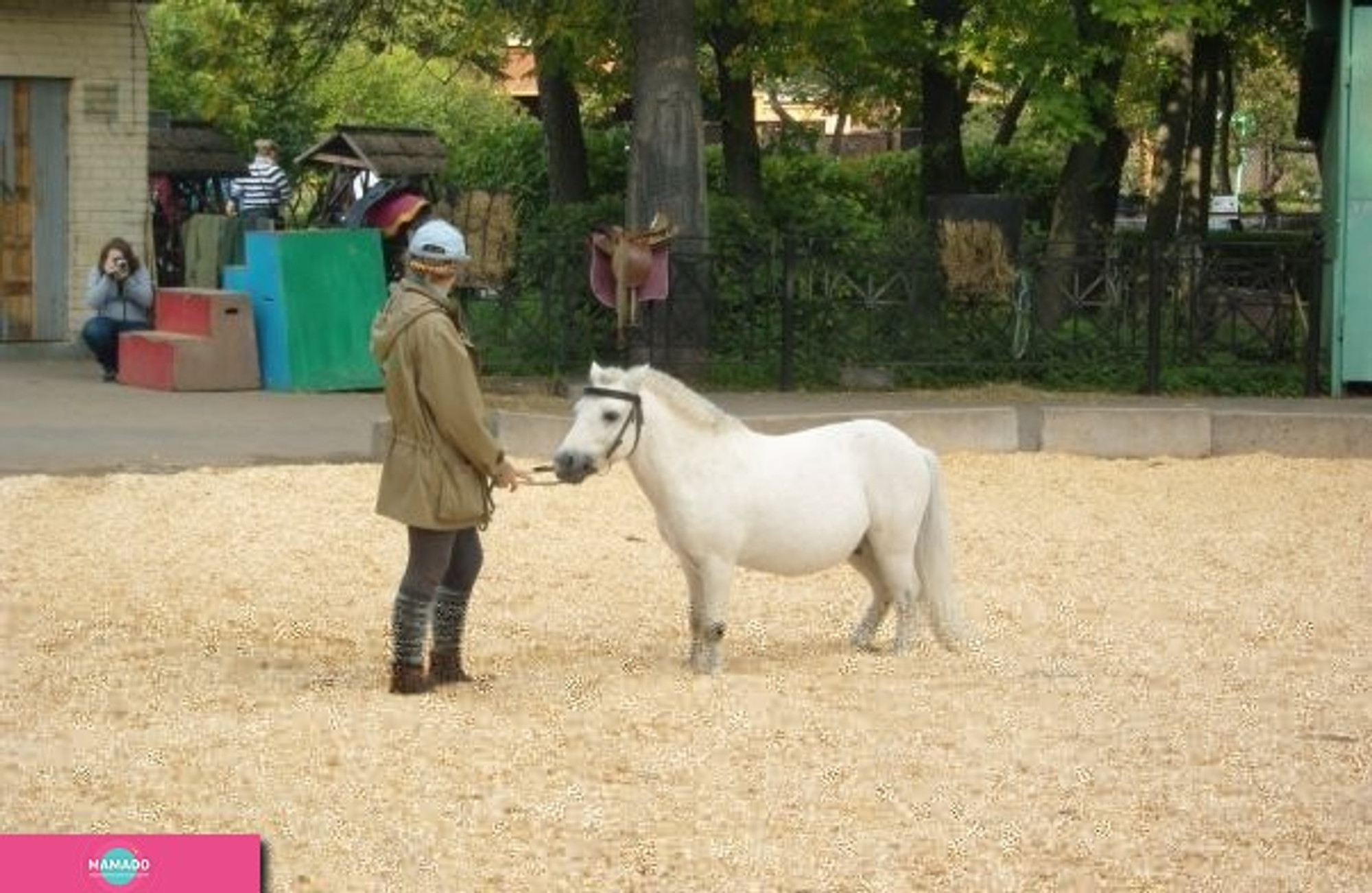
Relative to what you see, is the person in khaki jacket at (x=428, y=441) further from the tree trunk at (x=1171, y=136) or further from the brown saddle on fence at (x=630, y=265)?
the tree trunk at (x=1171, y=136)

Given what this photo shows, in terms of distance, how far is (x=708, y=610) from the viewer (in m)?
11.5

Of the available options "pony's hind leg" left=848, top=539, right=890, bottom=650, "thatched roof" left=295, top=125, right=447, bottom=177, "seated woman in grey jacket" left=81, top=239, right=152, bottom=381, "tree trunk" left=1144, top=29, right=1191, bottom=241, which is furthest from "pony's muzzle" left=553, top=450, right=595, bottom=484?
"tree trunk" left=1144, top=29, right=1191, bottom=241

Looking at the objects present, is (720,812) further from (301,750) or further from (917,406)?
(917,406)

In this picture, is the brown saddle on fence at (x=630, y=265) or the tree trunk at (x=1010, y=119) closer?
the brown saddle on fence at (x=630, y=265)

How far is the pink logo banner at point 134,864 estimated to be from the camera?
19.8 feet

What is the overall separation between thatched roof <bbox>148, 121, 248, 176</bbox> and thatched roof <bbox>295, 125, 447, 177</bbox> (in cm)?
87

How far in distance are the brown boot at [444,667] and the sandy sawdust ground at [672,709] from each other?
0.25 meters

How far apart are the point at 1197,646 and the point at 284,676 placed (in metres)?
3.90

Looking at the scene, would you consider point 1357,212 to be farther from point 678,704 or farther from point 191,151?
point 678,704

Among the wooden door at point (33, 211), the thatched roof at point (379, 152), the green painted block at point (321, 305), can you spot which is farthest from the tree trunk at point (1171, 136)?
the wooden door at point (33, 211)

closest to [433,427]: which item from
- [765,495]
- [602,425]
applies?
[602,425]

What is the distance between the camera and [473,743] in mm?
10047

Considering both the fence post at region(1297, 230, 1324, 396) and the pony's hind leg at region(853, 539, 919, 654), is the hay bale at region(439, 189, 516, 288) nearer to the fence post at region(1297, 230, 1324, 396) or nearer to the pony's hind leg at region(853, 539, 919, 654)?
the fence post at region(1297, 230, 1324, 396)

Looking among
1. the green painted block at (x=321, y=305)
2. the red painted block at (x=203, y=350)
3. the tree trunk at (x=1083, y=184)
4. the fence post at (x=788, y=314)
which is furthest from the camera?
the tree trunk at (x=1083, y=184)
